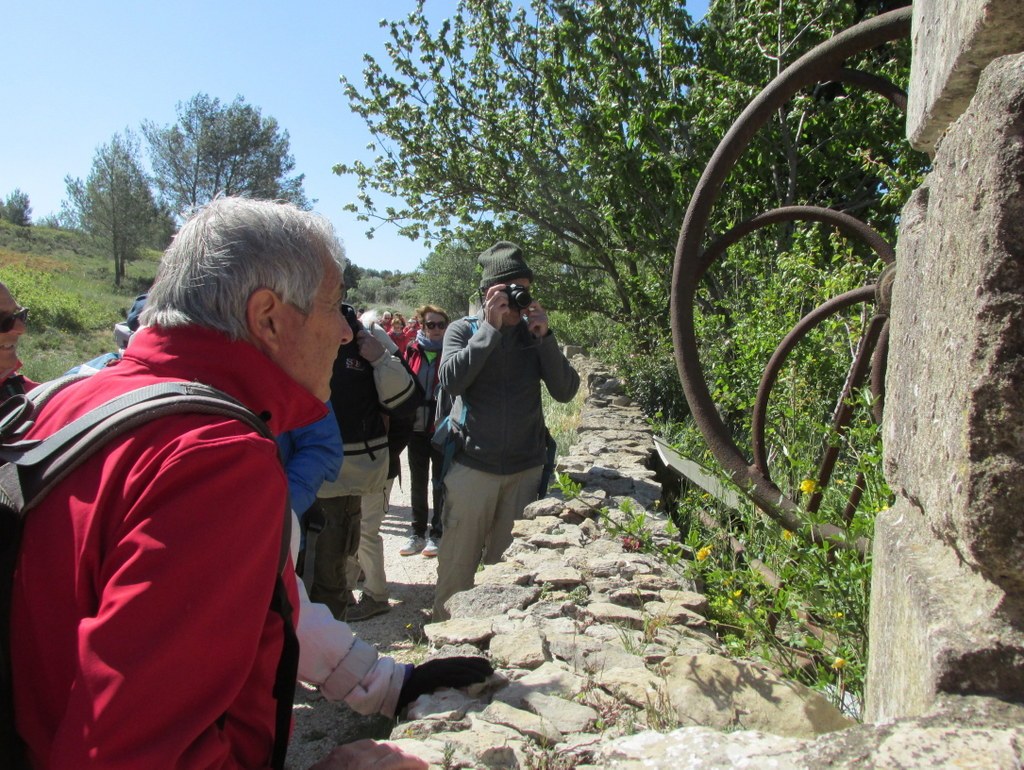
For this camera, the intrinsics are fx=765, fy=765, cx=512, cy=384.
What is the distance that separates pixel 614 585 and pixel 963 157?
2.19 meters

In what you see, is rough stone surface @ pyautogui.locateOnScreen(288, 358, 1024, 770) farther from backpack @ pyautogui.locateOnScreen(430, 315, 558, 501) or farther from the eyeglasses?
the eyeglasses

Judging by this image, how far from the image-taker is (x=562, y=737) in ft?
6.21

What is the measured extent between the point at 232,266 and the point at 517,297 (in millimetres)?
2655

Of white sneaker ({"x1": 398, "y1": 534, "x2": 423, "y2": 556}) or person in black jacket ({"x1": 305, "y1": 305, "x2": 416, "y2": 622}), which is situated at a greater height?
person in black jacket ({"x1": 305, "y1": 305, "x2": 416, "y2": 622})

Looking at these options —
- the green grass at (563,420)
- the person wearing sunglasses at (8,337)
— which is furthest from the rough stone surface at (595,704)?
the green grass at (563,420)

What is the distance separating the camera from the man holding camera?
390 centimetres

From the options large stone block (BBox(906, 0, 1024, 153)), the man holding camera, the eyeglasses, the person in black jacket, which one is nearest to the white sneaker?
the person in black jacket

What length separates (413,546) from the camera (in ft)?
19.2

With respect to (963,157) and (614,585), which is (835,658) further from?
(963,157)

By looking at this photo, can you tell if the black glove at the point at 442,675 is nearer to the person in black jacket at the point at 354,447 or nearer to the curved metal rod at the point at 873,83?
the curved metal rod at the point at 873,83

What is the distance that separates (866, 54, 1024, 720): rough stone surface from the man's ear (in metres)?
A: 1.06

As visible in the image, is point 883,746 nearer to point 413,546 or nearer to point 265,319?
point 265,319

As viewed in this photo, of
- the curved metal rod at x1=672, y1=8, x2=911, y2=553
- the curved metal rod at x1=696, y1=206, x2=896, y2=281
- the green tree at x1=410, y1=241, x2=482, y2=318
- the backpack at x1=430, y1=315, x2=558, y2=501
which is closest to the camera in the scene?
the curved metal rod at x1=672, y1=8, x2=911, y2=553

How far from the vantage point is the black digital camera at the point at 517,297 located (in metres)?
3.88
